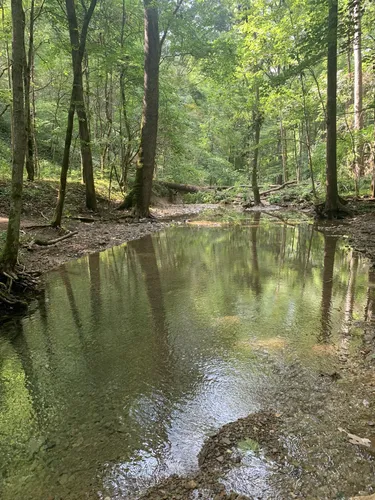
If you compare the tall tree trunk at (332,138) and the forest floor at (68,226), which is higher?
the tall tree trunk at (332,138)

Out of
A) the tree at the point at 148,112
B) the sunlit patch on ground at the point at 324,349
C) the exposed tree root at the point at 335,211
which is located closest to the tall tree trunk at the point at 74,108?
the tree at the point at 148,112

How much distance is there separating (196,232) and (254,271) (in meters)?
5.19

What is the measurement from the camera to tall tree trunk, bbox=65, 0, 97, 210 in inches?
344

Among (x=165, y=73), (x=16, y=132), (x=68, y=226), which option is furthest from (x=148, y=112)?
(x=16, y=132)

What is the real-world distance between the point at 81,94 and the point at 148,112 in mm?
3926

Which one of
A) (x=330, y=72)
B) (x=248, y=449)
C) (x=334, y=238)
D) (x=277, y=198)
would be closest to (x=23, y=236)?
(x=248, y=449)

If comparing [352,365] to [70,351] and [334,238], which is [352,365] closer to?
[70,351]

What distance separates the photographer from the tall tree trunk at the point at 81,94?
8727 millimetres

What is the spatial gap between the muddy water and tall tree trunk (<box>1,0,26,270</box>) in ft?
2.98

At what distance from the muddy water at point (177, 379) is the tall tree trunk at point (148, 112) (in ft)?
25.5

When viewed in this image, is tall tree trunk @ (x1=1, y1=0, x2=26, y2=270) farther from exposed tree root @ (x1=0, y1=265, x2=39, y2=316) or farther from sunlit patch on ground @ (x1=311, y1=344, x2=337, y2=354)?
sunlit patch on ground @ (x1=311, y1=344, x2=337, y2=354)

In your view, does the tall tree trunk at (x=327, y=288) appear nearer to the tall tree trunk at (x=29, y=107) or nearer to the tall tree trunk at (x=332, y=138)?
the tall tree trunk at (x=332, y=138)

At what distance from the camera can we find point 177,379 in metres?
3.31

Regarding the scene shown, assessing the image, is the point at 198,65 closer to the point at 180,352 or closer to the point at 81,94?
the point at 81,94
